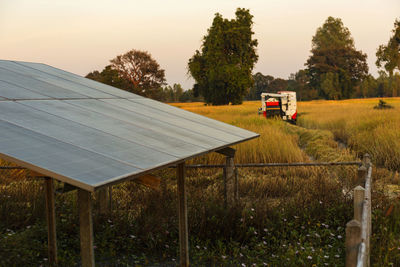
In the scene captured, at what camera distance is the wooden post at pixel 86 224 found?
9.93 feet

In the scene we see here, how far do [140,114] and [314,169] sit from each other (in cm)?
535

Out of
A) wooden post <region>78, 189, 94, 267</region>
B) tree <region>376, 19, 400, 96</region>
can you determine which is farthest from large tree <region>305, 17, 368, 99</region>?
wooden post <region>78, 189, 94, 267</region>

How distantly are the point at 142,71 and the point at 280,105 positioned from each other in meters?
30.5

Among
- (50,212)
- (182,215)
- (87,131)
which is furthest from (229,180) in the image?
(87,131)

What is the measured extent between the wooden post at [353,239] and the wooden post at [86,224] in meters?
1.81

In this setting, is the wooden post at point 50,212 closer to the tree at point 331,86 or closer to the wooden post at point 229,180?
the wooden post at point 229,180

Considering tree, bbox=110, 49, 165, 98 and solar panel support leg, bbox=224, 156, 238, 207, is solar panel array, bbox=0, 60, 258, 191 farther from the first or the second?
tree, bbox=110, 49, 165, 98

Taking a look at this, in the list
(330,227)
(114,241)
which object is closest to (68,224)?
(114,241)

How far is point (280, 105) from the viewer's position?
23312 mm

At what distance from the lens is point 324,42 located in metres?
68.5

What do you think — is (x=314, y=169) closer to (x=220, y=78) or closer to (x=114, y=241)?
(x=114, y=241)

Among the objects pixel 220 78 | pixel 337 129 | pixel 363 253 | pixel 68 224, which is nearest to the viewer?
pixel 363 253

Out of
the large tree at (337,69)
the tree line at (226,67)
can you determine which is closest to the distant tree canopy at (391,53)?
the tree line at (226,67)

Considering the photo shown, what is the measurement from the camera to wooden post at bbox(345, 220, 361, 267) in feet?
10.00
